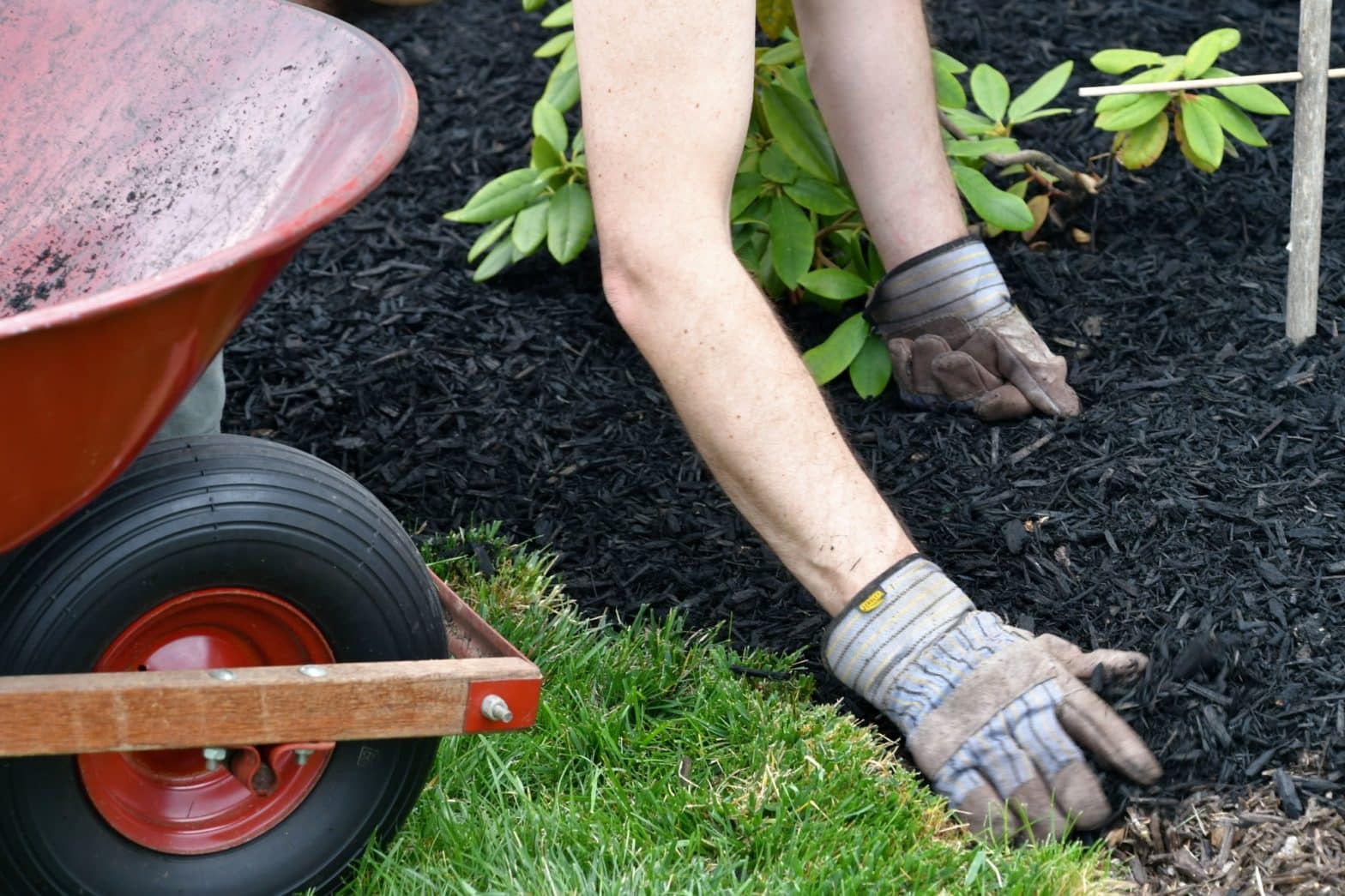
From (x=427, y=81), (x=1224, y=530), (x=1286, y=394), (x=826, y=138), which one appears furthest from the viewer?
(x=427, y=81)

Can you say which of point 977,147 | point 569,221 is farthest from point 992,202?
point 569,221

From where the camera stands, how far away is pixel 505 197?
3.01m

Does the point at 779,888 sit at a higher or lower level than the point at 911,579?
lower

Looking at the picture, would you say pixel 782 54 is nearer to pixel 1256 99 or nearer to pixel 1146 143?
pixel 1146 143

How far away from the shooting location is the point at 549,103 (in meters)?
2.93

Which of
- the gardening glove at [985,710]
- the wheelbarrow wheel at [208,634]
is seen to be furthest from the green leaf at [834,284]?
the wheelbarrow wheel at [208,634]

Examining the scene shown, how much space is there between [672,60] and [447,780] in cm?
102

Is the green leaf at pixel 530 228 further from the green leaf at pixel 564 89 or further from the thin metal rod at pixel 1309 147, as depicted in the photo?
the thin metal rod at pixel 1309 147

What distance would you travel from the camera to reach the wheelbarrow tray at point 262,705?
157cm

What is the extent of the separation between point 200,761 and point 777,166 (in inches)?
62.4

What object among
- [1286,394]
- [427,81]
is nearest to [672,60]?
[1286,394]

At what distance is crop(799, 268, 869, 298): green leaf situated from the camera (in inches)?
113

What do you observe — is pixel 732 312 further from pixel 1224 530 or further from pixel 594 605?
pixel 1224 530

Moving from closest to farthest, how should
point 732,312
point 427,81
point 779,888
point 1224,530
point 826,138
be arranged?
point 779,888 → point 732,312 → point 1224,530 → point 826,138 → point 427,81
